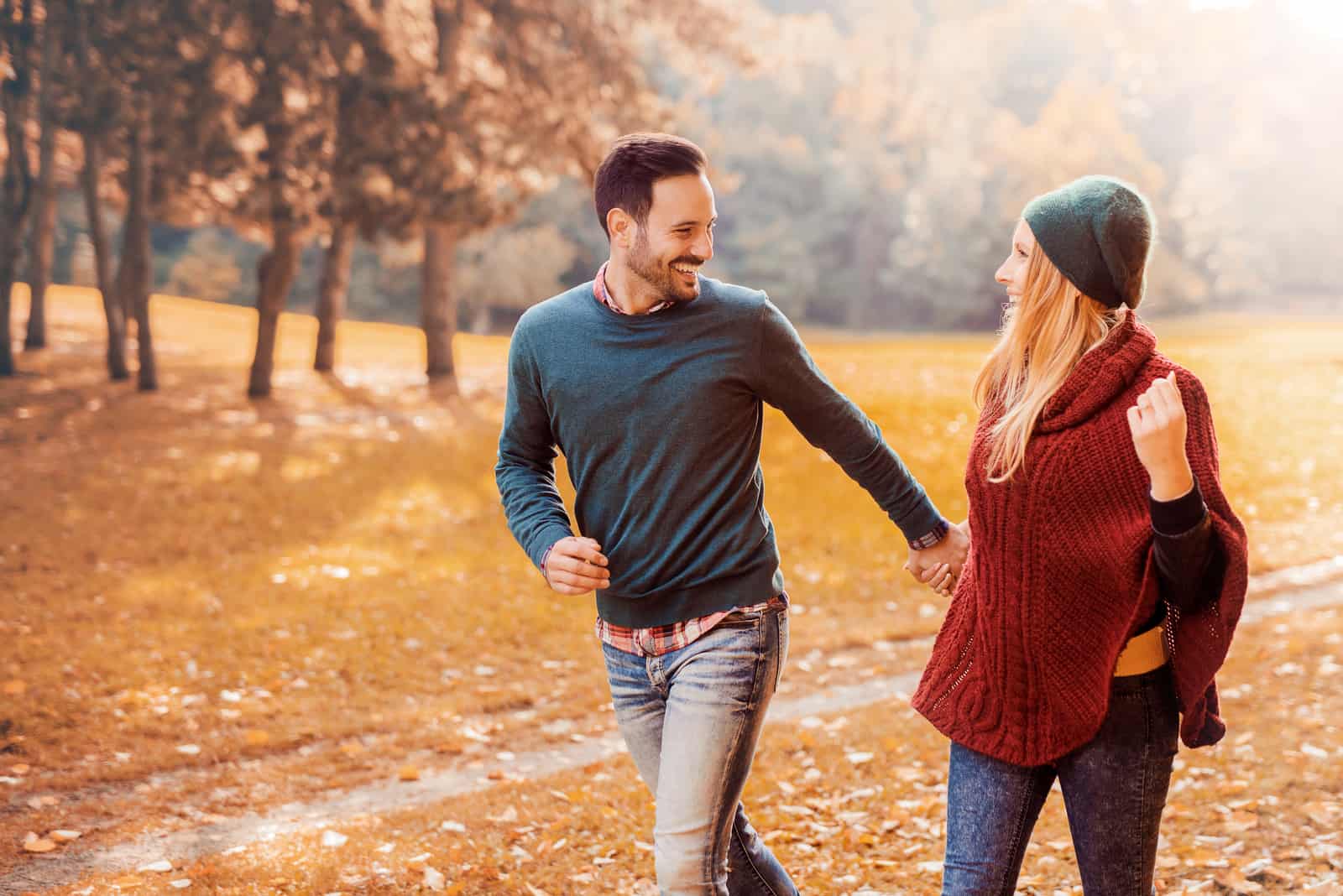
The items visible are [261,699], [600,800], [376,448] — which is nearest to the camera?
[600,800]

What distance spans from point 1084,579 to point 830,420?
866 mm

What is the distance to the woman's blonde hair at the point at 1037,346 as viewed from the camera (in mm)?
2928

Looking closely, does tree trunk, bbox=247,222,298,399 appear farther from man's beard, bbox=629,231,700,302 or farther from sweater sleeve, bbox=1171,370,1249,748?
sweater sleeve, bbox=1171,370,1249,748

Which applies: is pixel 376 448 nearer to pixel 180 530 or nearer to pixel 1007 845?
pixel 180 530

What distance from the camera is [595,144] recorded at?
20484mm

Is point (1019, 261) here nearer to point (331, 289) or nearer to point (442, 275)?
point (442, 275)

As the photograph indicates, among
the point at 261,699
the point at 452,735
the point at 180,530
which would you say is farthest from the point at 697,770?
the point at 180,530

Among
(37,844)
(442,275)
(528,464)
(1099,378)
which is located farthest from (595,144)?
(1099,378)

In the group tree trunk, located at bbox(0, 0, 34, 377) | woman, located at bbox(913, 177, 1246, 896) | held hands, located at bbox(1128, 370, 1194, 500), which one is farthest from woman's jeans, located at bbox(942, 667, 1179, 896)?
tree trunk, located at bbox(0, 0, 34, 377)

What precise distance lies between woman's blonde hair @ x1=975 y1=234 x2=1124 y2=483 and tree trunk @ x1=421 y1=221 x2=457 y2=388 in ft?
63.3

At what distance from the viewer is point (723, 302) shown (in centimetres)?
329

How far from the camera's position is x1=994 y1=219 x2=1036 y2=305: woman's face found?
3.03m

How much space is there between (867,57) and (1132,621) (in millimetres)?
61144

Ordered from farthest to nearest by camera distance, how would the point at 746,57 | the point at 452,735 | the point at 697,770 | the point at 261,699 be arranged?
the point at 746,57, the point at 261,699, the point at 452,735, the point at 697,770
